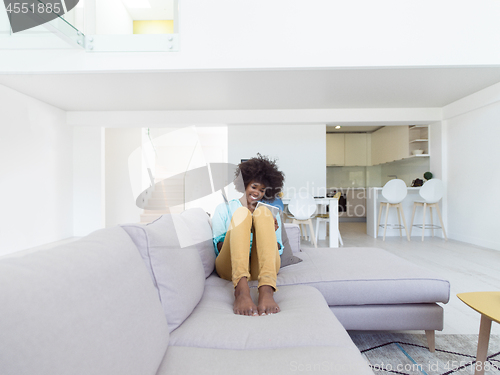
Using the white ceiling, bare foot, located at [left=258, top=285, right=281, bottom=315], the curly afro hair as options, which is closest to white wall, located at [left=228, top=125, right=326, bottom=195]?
the white ceiling

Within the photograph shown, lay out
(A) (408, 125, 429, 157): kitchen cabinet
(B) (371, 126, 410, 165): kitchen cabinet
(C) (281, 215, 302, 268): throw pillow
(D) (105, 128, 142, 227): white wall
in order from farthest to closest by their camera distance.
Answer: (D) (105, 128, 142, 227): white wall, (B) (371, 126, 410, 165): kitchen cabinet, (A) (408, 125, 429, 157): kitchen cabinet, (C) (281, 215, 302, 268): throw pillow

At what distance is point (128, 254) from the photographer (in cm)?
84

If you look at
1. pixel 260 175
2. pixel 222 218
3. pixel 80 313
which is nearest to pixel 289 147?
pixel 260 175

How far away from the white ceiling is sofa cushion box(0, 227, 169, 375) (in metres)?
3.33

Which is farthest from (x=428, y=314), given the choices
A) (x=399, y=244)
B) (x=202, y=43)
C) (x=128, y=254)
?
(x=399, y=244)

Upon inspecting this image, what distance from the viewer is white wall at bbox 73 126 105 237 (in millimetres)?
5703

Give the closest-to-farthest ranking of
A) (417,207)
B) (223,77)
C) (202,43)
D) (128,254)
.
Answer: (128,254)
(202,43)
(223,77)
(417,207)

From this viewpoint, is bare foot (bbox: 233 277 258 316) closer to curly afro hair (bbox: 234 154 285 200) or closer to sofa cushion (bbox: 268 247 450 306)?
sofa cushion (bbox: 268 247 450 306)

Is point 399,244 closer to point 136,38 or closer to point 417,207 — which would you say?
point 417,207

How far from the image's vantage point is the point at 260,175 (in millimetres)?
1997

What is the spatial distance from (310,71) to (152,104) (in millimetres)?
2844

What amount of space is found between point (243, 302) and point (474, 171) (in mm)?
5023

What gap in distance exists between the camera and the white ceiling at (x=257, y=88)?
12.4 feet

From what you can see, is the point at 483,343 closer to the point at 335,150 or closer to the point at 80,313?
the point at 80,313
